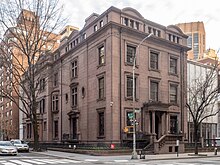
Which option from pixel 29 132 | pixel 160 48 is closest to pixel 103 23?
pixel 160 48

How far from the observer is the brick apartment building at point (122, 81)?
39094 mm

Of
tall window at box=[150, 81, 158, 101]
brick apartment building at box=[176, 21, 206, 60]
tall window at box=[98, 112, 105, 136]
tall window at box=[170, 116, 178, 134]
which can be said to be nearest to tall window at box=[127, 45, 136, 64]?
tall window at box=[150, 81, 158, 101]

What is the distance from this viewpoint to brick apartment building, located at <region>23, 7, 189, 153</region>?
1539 inches

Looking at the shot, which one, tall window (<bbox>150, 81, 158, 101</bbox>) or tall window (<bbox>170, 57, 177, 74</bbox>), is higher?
tall window (<bbox>170, 57, 177, 74</bbox>)

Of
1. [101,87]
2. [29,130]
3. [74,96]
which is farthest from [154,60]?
[29,130]

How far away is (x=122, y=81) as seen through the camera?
39656 mm

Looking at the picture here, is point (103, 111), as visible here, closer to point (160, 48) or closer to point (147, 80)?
point (147, 80)

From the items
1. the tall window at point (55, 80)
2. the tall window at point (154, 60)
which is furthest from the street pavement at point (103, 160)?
the tall window at point (55, 80)

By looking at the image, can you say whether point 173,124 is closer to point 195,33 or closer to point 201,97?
point 201,97

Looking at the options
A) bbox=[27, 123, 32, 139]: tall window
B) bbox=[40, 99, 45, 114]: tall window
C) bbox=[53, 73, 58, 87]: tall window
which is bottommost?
bbox=[27, 123, 32, 139]: tall window

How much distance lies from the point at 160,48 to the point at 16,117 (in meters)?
59.6

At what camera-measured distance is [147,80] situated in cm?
4256

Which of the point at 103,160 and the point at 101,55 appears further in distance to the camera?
the point at 101,55

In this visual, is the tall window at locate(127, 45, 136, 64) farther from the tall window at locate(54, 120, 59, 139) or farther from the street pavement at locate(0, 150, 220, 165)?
the tall window at locate(54, 120, 59, 139)
